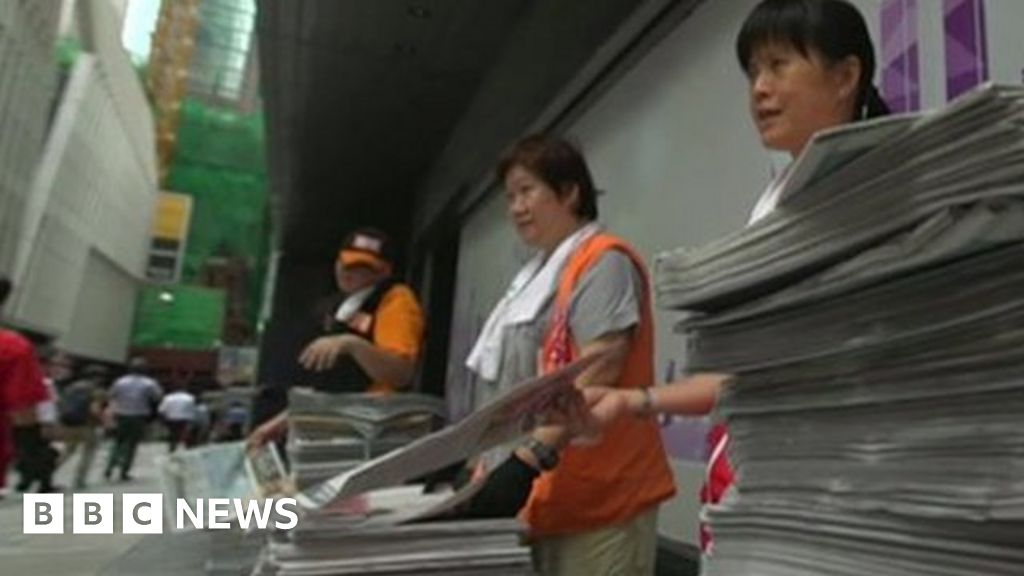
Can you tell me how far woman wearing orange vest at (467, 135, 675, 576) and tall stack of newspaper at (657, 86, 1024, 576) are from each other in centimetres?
57

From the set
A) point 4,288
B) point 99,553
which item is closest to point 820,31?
point 4,288

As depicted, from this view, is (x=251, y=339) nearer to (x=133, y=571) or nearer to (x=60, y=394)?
(x=60, y=394)

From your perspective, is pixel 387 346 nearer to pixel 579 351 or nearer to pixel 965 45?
pixel 579 351

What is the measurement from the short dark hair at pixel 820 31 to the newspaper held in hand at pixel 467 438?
0.33 meters

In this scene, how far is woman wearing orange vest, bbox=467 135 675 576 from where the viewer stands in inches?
48.9

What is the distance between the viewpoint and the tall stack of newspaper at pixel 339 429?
1.66 m

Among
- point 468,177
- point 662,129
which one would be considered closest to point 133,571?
point 662,129

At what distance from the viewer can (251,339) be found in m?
23.5

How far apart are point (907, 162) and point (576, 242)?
2.97 ft

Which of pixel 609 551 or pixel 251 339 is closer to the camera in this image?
pixel 609 551

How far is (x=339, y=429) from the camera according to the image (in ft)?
5.52

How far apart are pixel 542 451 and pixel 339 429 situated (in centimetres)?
74

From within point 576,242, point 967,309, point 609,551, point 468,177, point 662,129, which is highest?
point 468,177

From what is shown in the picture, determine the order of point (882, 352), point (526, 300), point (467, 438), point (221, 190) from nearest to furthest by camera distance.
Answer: point (882, 352) < point (467, 438) < point (526, 300) < point (221, 190)
